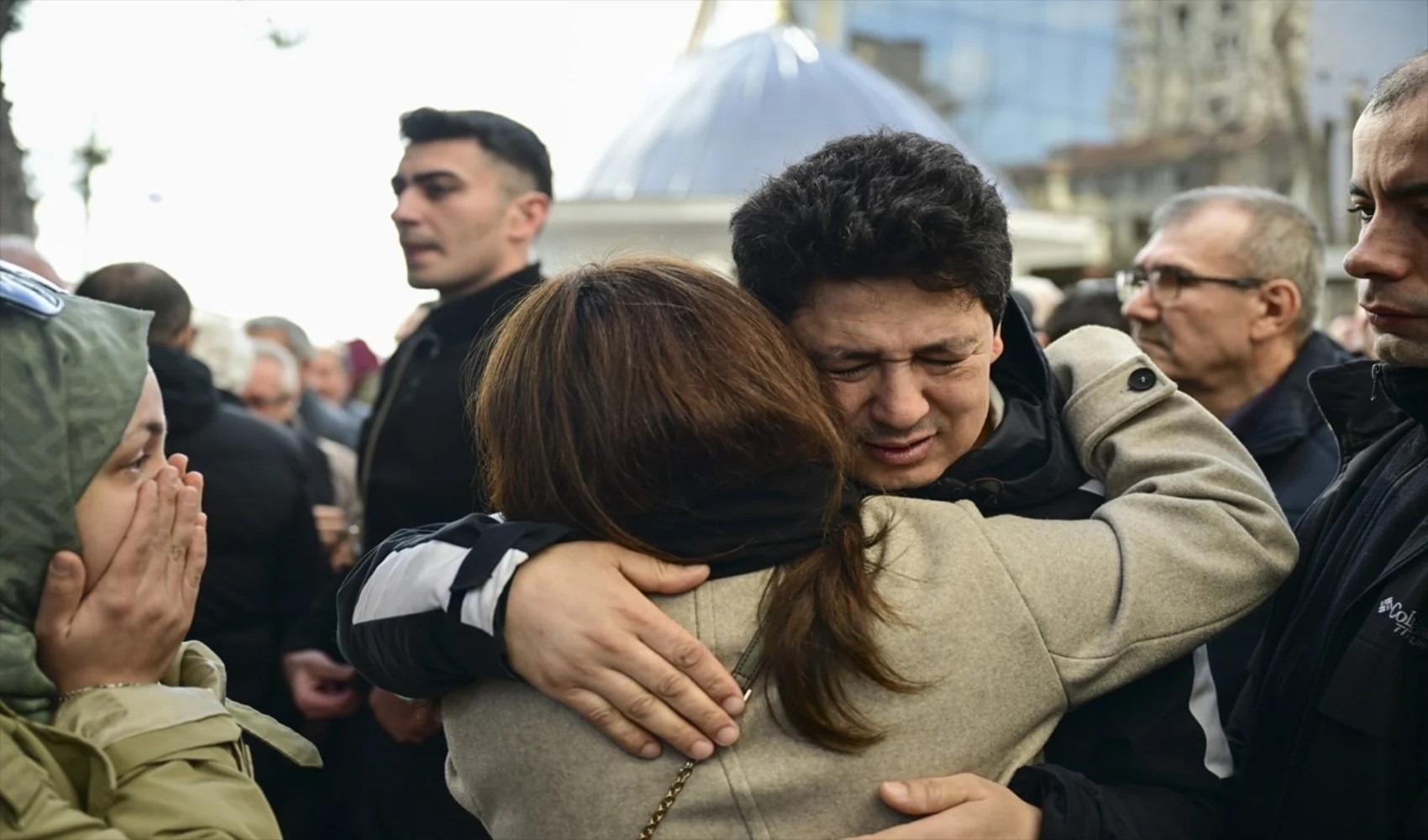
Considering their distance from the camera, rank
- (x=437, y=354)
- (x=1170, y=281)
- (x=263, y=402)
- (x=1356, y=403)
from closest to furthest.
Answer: (x=1356, y=403)
(x=437, y=354)
(x=1170, y=281)
(x=263, y=402)

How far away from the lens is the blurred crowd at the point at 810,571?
72.0 inches

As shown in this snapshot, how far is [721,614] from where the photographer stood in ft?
6.07

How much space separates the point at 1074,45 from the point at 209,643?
4073 centimetres

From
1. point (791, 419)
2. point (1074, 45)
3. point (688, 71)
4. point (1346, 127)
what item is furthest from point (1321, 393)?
point (1074, 45)

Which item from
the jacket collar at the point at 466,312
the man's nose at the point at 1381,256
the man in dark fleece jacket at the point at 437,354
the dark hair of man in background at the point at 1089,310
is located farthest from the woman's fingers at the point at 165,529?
the dark hair of man in background at the point at 1089,310

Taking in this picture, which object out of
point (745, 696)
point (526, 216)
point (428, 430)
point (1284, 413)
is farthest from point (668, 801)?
point (526, 216)

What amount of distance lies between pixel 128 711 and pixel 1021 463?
125 cm

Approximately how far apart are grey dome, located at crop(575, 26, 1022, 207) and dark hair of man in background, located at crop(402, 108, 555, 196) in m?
7.57

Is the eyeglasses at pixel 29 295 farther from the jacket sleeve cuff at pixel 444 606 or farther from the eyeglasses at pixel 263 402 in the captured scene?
the eyeglasses at pixel 263 402

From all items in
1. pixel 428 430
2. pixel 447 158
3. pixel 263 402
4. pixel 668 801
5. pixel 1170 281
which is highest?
pixel 447 158

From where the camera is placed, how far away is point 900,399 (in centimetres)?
212

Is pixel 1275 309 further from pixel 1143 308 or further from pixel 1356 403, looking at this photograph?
pixel 1356 403

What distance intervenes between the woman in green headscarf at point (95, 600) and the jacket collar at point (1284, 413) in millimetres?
2692

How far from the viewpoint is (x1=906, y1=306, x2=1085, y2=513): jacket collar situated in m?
2.11
